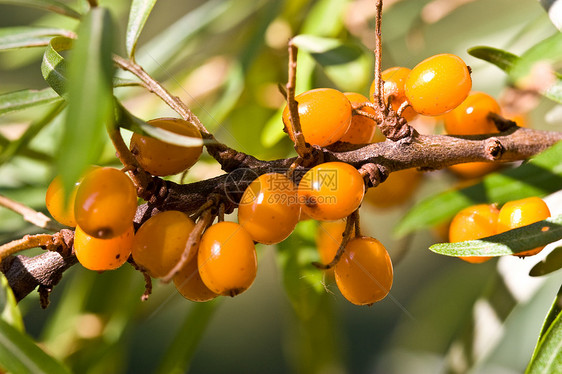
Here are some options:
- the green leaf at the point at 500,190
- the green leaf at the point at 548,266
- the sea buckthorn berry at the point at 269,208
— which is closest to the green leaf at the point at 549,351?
the green leaf at the point at 548,266

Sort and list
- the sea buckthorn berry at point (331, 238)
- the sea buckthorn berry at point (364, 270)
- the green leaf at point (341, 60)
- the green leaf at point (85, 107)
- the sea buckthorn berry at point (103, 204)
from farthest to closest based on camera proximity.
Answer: the green leaf at point (341, 60) < the sea buckthorn berry at point (331, 238) < the sea buckthorn berry at point (364, 270) < the sea buckthorn berry at point (103, 204) < the green leaf at point (85, 107)

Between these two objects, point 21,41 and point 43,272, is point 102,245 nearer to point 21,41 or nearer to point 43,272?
point 43,272

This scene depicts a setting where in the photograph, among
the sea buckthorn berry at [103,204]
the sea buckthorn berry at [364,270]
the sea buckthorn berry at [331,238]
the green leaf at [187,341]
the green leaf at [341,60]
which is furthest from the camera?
the green leaf at [187,341]

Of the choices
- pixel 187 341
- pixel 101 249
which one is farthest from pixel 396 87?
pixel 187 341

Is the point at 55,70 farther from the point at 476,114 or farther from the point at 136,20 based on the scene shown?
the point at 476,114

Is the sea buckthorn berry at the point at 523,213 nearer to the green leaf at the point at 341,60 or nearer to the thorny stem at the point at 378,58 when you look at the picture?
the thorny stem at the point at 378,58

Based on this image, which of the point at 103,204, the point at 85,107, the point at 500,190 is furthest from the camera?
the point at 500,190
